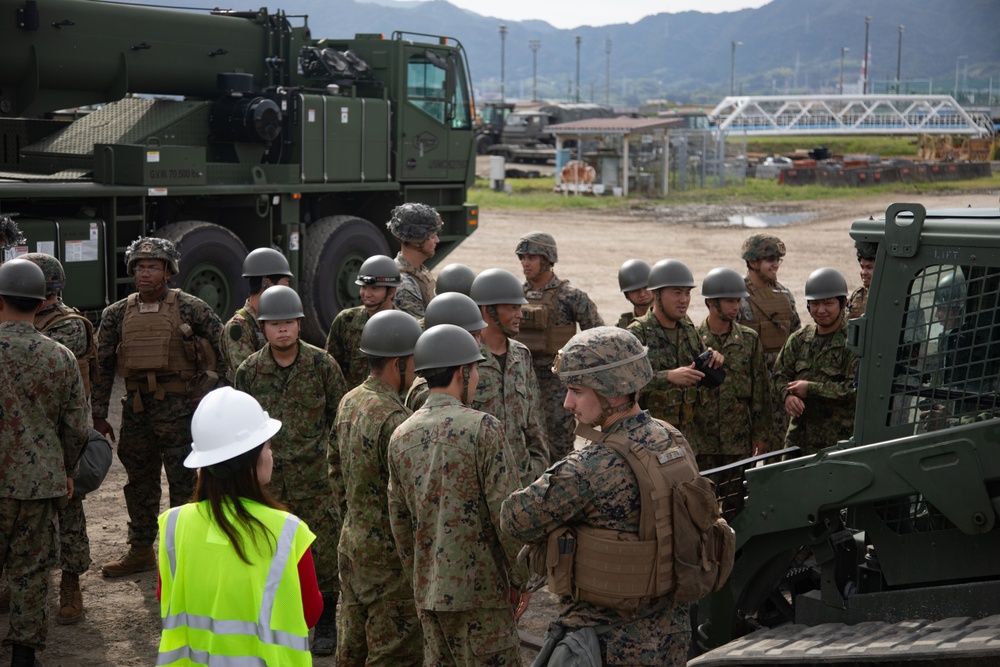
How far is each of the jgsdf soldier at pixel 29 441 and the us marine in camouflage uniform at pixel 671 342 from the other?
3064 mm

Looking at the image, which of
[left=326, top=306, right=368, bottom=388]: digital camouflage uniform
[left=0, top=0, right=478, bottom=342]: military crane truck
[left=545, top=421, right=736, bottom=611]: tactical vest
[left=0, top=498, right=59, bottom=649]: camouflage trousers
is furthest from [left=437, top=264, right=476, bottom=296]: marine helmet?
[left=0, top=0, right=478, bottom=342]: military crane truck

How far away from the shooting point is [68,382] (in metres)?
5.29

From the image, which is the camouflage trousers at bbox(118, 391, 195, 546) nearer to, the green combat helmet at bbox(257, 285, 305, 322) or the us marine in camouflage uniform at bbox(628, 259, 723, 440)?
the green combat helmet at bbox(257, 285, 305, 322)

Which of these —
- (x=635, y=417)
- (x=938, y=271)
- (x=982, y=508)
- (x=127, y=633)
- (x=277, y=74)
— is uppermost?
(x=277, y=74)

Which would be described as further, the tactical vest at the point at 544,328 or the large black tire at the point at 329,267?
the large black tire at the point at 329,267

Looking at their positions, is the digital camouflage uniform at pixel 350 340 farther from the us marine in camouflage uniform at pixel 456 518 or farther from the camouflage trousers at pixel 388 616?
the us marine in camouflage uniform at pixel 456 518

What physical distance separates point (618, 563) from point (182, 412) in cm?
392

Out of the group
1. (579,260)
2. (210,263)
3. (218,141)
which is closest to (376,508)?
(210,263)

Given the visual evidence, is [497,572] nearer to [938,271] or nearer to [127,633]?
[938,271]

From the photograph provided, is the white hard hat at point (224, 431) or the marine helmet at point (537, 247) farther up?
the marine helmet at point (537, 247)

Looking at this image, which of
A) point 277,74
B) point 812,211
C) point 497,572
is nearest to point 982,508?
point 497,572

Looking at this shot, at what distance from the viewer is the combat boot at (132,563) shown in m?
→ 6.74

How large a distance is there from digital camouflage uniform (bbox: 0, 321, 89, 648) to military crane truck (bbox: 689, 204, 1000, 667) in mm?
3069

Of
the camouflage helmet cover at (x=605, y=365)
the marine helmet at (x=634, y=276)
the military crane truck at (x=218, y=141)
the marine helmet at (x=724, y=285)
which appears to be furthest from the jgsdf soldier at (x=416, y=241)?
the military crane truck at (x=218, y=141)
